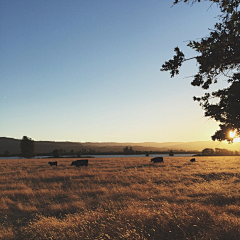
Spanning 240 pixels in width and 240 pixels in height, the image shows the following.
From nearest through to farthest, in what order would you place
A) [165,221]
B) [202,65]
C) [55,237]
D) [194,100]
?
[55,237] < [165,221] < [202,65] < [194,100]

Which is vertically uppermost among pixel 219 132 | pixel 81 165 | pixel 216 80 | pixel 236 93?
pixel 216 80

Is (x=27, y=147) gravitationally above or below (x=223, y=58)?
below

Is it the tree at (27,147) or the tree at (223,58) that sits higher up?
the tree at (223,58)

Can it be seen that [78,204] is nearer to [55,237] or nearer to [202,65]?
[55,237]

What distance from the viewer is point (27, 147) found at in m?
67.6

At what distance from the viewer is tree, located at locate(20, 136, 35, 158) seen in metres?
66.6

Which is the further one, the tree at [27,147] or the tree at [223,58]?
the tree at [27,147]

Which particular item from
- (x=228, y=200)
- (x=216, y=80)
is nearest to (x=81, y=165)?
(x=228, y=200)

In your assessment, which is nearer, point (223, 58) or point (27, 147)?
point (223, 58)

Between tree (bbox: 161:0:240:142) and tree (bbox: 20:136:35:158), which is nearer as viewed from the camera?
tree (bbox: 161:0:240:142)

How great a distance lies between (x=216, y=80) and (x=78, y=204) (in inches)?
325

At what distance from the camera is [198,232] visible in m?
4.84

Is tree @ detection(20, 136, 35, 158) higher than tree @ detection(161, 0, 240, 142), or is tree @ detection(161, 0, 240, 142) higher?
tree @ detection(161, 0, 240, 142)

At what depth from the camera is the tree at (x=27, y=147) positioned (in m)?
66.6
